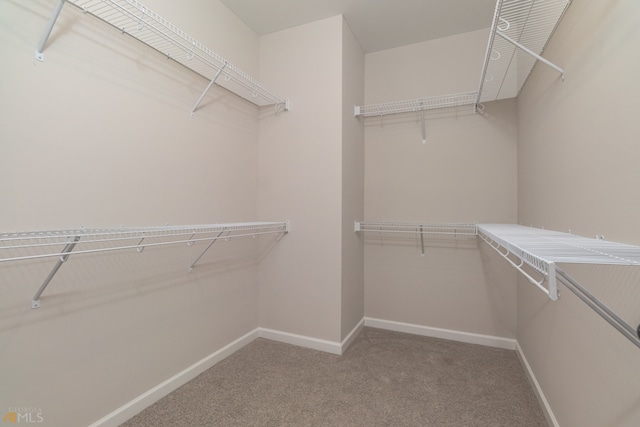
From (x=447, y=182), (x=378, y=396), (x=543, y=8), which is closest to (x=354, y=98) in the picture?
(x=447, y=182)

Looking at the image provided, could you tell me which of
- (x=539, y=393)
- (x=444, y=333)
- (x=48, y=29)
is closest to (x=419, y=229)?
(x=444, y=333)

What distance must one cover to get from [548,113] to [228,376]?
253cm

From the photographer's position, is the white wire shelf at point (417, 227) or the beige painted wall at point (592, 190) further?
the white wire shelf at point (417, 227)

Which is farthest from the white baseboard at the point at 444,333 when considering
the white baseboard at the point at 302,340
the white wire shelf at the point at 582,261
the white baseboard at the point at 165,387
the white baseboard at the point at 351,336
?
the white wire shelf at the point at 582,261

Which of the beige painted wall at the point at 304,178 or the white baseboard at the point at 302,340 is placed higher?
the beige painted wall at the point at 304,178

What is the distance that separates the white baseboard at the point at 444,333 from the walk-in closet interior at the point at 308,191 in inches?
0.7

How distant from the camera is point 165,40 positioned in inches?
64.2

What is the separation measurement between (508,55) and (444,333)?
2.15 metres

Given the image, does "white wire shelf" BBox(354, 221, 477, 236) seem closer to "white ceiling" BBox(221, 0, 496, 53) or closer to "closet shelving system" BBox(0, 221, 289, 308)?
"closet shelving system" BBox(0, 221, 289, 308)

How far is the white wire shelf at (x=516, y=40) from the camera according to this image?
4.47 feet

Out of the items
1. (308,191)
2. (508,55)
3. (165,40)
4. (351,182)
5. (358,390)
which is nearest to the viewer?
(165,40)

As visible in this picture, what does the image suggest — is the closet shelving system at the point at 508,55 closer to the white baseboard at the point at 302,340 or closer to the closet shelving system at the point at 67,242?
the closet shelving system at the point at 67,242

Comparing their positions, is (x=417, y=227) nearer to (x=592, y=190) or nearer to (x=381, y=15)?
(x=592, y=190)

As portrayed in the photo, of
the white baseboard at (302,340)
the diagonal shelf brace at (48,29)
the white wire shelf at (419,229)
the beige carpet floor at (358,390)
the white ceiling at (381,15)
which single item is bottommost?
the beige carpet floor at (358,390)
